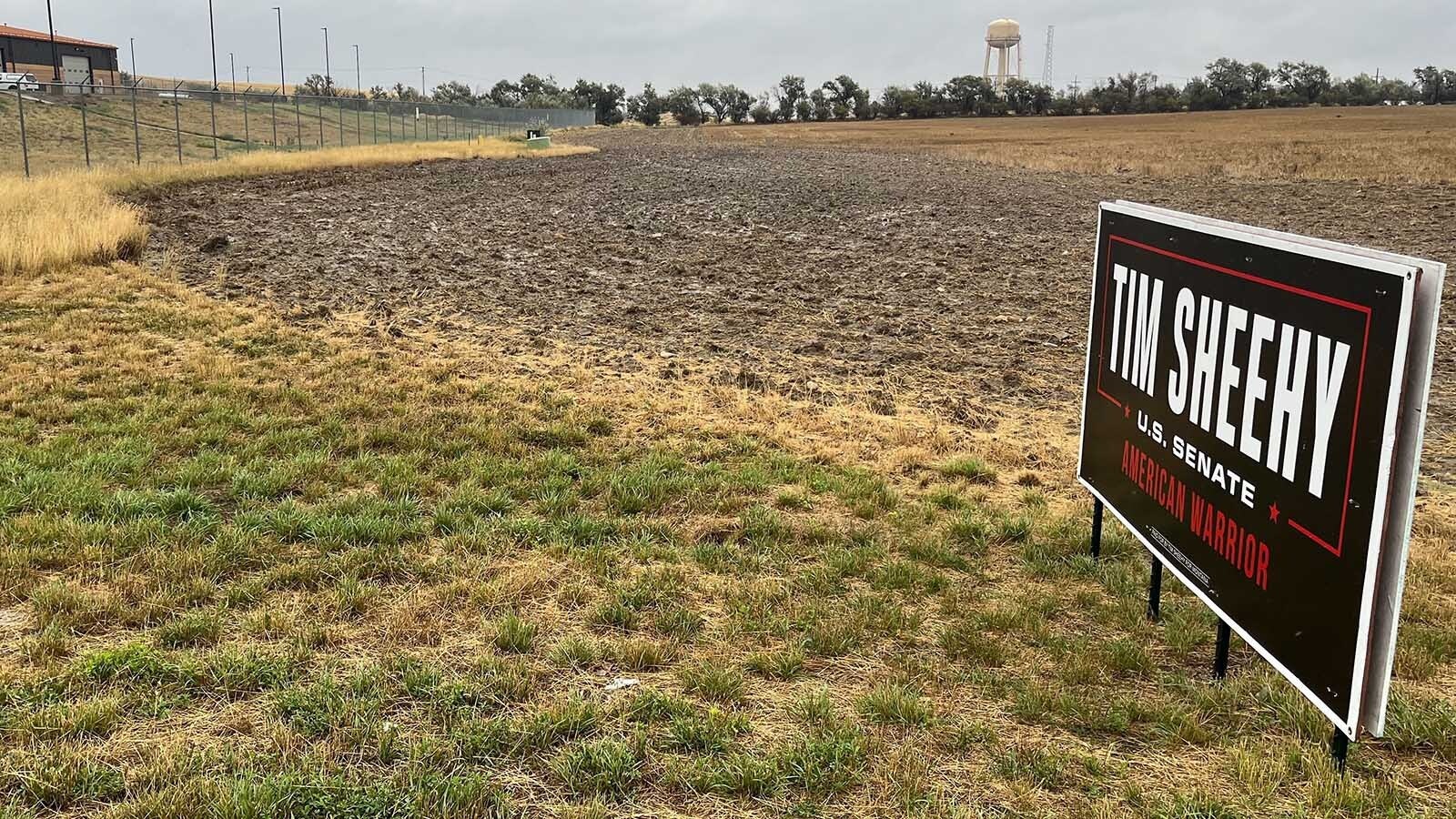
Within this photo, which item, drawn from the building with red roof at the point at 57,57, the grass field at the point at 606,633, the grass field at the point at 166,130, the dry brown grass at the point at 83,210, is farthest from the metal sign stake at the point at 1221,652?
the building with red roof at the point at 57,57

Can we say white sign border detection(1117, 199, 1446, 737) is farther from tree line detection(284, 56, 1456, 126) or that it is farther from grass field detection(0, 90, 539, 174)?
tree line detection(284, 56, 1456, 126)

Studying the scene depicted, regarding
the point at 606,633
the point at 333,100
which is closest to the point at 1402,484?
the point at 606,633

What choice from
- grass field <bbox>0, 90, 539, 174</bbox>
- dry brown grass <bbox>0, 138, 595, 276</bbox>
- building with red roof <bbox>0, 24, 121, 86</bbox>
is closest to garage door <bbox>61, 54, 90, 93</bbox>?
building with red roof <bbox>0, 24, 121, 86</bbox>

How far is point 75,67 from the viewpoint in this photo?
84625 millimetres

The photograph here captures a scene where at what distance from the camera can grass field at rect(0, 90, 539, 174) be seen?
36125mm

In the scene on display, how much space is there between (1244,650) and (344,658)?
361 cm

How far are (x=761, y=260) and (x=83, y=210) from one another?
429 inches

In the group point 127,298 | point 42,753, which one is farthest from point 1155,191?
point 42,753

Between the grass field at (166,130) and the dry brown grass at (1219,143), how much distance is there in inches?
994

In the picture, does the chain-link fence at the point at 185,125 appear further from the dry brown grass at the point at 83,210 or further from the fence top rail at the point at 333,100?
the dry brown grass at the point at 83,210

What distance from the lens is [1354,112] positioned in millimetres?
85188

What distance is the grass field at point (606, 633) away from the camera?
3.29 meters

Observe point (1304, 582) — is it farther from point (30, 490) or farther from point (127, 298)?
point (127, 298)

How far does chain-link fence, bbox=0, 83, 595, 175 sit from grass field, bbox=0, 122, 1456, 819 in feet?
86.2
